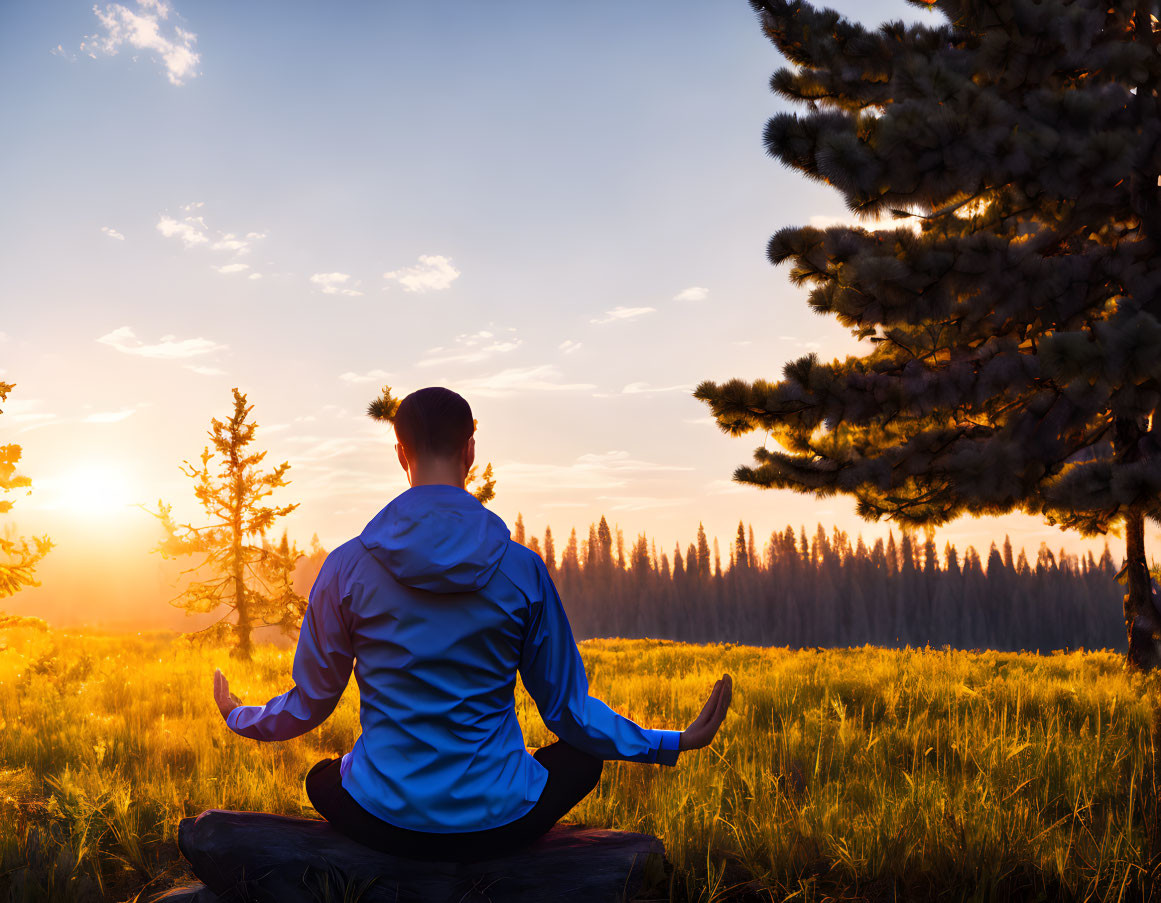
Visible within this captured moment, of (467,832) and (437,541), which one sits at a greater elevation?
(437,541)

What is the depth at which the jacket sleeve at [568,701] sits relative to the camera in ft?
8.72

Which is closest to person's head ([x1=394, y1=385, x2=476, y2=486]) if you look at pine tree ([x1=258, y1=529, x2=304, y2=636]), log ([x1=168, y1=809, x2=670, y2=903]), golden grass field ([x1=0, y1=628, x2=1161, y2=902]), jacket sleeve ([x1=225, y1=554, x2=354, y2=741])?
jacket sleeve ([x1=225, y1=554, x2=354, y2=741])

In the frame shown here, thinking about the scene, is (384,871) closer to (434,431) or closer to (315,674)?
(315,674)

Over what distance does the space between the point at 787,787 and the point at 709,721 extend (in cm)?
245

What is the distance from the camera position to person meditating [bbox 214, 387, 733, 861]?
250 cm

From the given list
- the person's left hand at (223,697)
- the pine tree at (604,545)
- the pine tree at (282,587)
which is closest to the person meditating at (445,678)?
the person's left hand at (223,697)

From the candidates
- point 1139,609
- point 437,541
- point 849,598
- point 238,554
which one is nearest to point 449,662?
point 437,541

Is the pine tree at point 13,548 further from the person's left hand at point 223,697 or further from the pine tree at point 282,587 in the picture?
the person's left hand at point 223,697

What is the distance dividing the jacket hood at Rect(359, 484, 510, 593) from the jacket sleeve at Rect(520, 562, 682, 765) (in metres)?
0.27

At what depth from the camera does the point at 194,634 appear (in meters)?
17.9

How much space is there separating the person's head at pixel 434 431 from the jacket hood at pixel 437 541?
0.08 meters

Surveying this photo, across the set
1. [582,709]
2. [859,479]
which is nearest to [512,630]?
[582,709]

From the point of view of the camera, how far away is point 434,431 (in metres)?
2.66

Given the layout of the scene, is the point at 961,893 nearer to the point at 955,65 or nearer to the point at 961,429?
the point at 961,429
